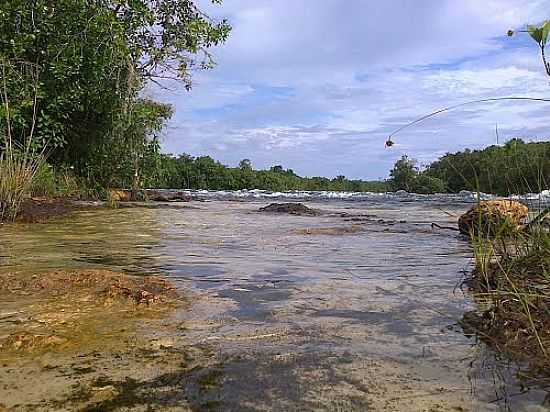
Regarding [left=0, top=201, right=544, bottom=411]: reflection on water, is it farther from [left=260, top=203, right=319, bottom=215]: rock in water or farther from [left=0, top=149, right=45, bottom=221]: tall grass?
[left=260, top=203, right=319, bottom=215]: rock in water

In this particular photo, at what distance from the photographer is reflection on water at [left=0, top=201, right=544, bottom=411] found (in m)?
1.75

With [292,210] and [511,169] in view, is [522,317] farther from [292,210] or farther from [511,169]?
[292,210]

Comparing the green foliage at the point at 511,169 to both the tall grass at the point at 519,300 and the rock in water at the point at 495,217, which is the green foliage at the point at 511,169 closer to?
the rock in water at the point at 495,217

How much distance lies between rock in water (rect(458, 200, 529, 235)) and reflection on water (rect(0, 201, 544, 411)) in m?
0.38

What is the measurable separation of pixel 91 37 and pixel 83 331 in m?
10.1

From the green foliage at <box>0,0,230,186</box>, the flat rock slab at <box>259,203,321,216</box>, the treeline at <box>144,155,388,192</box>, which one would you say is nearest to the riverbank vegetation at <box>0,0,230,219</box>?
the green foliage at <box>0,0,230,186</box>

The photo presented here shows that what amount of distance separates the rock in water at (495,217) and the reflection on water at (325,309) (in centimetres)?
38

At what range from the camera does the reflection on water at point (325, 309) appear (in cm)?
175

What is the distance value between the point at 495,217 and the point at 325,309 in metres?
2.49

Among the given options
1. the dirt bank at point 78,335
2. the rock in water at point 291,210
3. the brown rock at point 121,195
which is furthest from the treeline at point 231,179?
the dirt bank at point 78,335

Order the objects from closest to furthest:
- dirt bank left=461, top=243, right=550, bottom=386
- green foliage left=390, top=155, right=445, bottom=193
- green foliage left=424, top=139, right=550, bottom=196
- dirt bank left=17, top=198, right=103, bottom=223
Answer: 1. dirt bank left=461, top=243, right=550, bottom=386
2. green foliage left=424, top=139, right=550, bottom=196
3. green foliage left=390, top=155, right=445, bottom=193
4. dirt bank left=17, top=198, right=103, bottom=223

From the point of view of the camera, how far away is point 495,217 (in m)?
Result: 4.64

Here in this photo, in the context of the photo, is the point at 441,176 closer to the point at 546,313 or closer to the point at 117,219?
the point at 546,313

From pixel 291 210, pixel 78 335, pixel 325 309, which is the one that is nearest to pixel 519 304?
pixel 325 309
